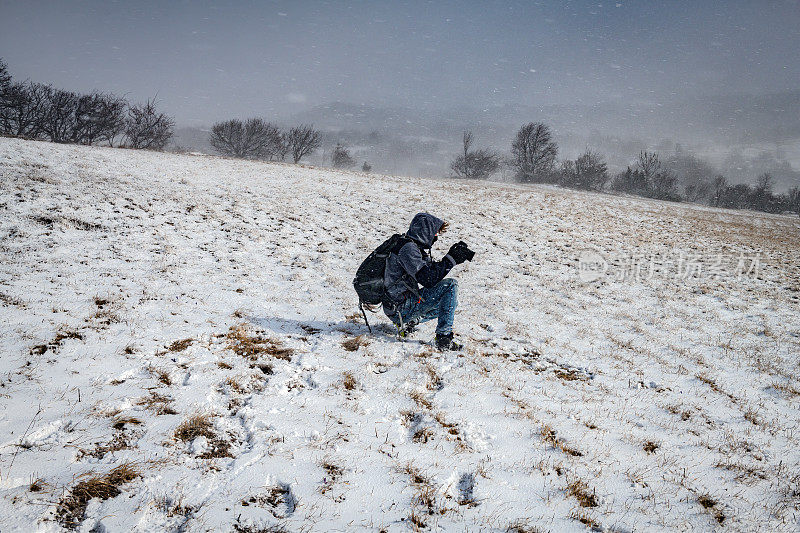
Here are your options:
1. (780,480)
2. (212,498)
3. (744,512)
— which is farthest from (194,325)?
(780,480)

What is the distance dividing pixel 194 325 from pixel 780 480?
8.24 metres

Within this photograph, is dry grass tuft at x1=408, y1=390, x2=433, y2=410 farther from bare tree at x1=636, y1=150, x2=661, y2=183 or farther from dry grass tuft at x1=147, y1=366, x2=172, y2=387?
bare tree at x1=636, y1=150, x2=661, y2=183

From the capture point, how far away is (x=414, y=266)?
18.6ft

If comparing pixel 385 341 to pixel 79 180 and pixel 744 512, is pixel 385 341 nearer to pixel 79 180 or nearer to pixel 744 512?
pixel 744 512

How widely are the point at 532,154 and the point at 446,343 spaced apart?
80.2 meters

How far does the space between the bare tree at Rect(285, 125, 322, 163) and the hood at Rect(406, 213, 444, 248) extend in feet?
239

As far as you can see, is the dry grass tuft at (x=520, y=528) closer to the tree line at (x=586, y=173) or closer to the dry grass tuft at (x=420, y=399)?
the dry grass tuft at (x=420, y=399)

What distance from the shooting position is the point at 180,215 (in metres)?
12.0

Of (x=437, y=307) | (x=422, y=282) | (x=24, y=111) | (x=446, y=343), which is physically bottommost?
(x=446, y=343)

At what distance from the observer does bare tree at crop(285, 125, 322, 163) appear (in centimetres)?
7150

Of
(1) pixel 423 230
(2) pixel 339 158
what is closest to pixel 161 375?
(1) pixel 423 230

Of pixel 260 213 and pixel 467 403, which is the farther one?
pixel 260 213

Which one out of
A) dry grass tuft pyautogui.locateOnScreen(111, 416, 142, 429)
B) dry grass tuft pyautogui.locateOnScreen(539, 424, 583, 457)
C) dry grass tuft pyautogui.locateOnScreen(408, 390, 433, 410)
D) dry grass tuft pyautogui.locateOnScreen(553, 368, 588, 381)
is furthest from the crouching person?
dry grass tuft pyautogui.locateOnScreen(111, 416, 142, 429)

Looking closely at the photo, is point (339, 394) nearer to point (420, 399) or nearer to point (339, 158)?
point (420, 399)
